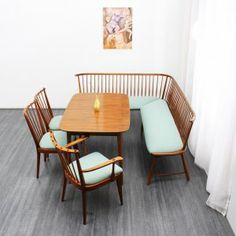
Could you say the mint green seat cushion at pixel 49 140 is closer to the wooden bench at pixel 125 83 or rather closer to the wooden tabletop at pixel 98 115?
the wooden tabletop at pixel 98 115

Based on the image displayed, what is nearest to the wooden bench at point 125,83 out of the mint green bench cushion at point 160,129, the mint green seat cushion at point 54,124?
the mint green bench cushion at point 160,129

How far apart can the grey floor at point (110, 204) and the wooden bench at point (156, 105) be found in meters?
0.23

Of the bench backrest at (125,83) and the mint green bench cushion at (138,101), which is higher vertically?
the bench backrest at (125,83)

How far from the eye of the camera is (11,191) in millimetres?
3180

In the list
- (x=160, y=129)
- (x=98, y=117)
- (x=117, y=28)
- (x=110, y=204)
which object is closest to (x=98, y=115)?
(x=98, y=117)

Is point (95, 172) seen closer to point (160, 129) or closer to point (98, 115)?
point (98, 115)

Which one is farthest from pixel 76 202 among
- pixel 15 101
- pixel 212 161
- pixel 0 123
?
pixel 15 101

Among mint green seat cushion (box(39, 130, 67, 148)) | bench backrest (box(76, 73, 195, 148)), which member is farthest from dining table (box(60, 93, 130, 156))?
bench backrest (box(76, 73, 195, 148))

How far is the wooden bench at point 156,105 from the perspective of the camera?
10.4 ft

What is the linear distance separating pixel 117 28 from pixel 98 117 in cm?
195

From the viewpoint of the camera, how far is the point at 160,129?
344 cm

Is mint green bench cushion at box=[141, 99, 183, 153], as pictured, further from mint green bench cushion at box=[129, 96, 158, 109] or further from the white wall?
the white wall

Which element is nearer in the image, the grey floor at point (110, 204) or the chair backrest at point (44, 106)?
the grey floor at point (110, 204)

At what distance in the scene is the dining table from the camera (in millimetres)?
3012
